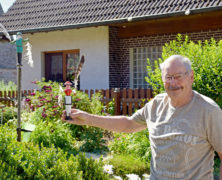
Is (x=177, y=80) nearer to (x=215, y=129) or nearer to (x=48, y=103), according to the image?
(x=215, y=129)

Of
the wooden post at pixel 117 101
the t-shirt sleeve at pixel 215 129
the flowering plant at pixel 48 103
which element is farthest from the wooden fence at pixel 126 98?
the t-shirt sleeve at pixel 215 129

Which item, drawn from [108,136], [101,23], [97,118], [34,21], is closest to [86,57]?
[101,23]

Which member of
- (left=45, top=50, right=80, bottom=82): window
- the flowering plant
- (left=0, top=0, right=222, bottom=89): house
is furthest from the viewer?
(left=45, top=50, right=80, bottom=82): window

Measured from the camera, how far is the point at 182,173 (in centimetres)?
225

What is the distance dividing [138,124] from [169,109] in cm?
44

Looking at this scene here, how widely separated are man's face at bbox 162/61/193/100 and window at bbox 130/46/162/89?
8.86m

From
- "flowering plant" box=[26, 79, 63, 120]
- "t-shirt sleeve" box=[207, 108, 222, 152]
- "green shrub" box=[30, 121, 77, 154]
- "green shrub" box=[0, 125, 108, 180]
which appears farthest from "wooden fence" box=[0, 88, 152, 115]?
"t-shirt sleeve" box=[207, 108, 222, 152]

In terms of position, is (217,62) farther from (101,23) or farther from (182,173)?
(101,23)

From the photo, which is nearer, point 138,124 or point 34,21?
point 138,124

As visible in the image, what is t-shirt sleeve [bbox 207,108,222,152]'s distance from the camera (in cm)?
217

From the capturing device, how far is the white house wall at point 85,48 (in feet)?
37.2

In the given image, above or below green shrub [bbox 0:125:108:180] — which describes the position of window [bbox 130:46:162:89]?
above

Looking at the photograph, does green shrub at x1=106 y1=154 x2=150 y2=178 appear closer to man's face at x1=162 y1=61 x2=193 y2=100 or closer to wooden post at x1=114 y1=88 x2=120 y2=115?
man's face at x1=162 y1=61 x2=193 y2=100

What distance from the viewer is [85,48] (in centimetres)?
1180
